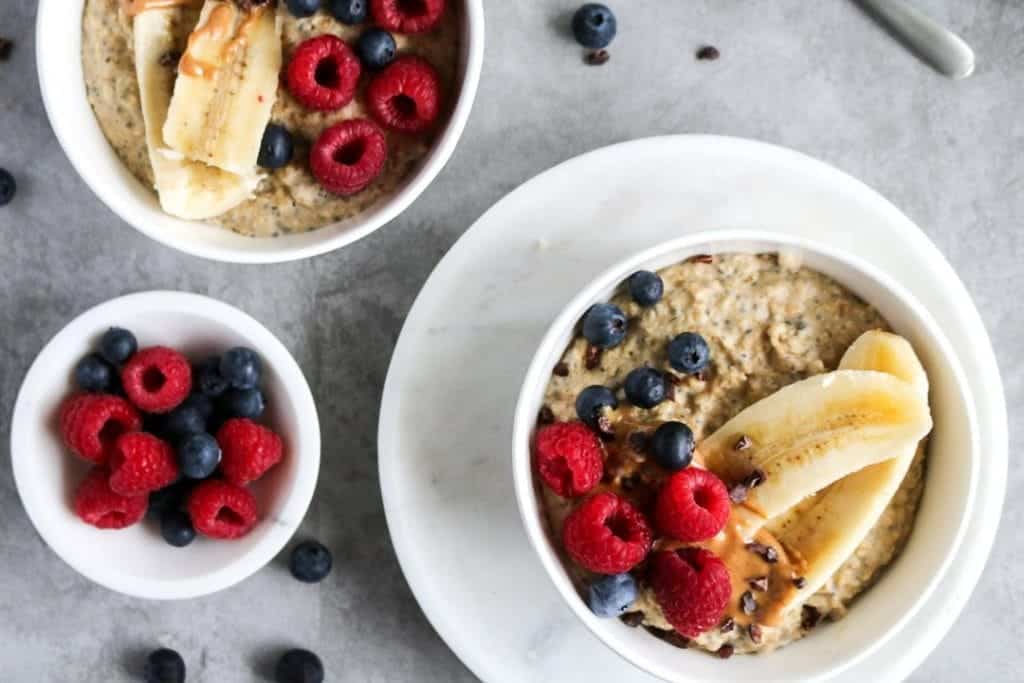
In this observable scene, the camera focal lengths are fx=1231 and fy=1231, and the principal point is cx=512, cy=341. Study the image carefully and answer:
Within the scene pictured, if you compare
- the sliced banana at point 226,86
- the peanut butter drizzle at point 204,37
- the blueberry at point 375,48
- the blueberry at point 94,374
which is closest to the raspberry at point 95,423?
the blueberry at point 94,374

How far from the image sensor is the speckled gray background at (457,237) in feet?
7.36

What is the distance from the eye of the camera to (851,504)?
1810 millimetres

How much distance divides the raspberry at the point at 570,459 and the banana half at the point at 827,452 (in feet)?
0.57

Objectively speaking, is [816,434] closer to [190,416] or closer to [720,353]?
[720,353]

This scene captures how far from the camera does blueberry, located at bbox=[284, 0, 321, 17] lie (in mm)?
1820

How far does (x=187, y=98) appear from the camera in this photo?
1.81 metres

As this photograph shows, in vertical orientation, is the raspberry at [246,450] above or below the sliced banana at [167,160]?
below

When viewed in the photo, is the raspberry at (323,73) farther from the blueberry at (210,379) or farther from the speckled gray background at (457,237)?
the blueberry at (210,379)

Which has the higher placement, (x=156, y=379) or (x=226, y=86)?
(x=226, y=86)

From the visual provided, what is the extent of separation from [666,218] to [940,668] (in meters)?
0.99

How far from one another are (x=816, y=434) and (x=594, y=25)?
33.7 inches

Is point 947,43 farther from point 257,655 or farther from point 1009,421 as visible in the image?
point 257,655

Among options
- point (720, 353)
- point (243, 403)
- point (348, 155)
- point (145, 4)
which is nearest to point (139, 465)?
point (243, 403)

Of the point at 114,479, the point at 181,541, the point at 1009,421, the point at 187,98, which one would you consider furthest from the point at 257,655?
the point at 1009,421
